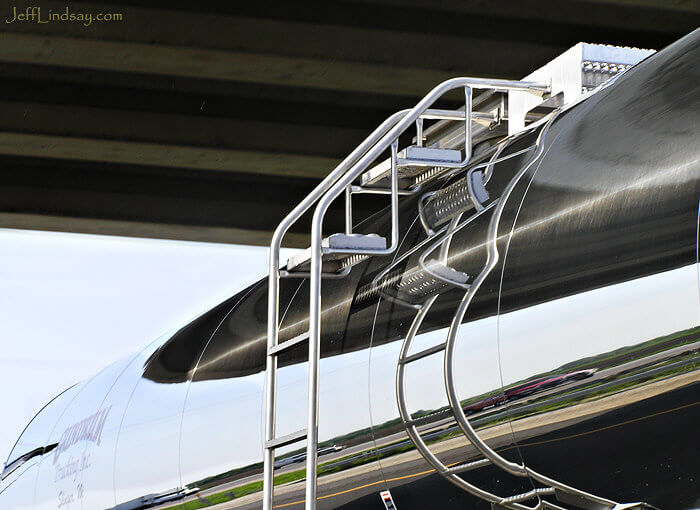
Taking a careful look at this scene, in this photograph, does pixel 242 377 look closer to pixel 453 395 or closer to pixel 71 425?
pixel 453 395

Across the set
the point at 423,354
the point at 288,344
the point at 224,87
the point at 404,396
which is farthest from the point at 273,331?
the point at 224,87

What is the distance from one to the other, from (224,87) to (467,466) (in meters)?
8.81

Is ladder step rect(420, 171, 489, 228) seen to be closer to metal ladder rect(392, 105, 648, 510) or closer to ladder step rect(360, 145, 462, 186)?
metal ladder rect(392, 105, 648, 510)

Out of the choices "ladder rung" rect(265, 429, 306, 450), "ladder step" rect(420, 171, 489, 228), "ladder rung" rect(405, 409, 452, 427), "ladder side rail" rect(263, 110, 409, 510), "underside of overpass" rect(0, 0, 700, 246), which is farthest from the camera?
"underside of overpass" rect(0, 0, 700, 246)

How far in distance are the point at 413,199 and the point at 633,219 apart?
67.5 inches

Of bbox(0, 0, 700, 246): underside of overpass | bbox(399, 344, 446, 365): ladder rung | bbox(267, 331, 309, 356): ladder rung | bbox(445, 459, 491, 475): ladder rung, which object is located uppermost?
bbox(0, 0, 700, 246): underside of overpass

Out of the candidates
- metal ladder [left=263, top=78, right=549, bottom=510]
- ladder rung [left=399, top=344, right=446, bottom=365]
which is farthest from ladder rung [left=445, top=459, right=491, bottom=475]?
metal ladder [left=263, top=78, right=549, bottom=510]

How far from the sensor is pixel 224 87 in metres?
11.8

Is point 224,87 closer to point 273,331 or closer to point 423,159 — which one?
point 273,331

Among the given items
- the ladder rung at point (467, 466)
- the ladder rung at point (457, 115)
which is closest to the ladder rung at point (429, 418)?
the ladder rung at point (467, 466)

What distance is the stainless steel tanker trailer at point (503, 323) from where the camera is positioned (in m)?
2.85

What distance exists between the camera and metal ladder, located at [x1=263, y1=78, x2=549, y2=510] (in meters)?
4.05

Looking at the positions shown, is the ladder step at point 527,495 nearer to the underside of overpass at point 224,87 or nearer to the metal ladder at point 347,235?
the metal ladder at point 347,235

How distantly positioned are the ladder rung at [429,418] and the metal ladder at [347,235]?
0.40 m
